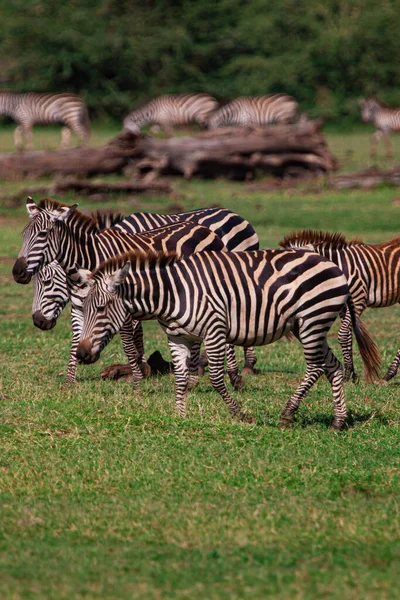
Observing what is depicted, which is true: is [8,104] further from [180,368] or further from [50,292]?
[180,368]

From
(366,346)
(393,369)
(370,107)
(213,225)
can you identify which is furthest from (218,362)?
(370,107)

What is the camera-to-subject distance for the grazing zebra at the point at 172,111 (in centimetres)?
3197

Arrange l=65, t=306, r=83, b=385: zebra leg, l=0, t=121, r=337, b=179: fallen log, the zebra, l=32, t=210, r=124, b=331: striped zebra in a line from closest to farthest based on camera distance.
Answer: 1. l=65, t=306, r=83, b=385: zebra leg
2. l=32, t=210, r=124, b=331: striped zebra
3. the zebra
4. l=0, t=121, r=337, b=179: fallen log

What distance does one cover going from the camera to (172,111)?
105 feet

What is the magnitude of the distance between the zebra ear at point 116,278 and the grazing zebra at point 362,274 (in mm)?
2711

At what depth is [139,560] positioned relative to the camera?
5387 millimetres

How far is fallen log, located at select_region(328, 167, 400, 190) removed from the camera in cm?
2302

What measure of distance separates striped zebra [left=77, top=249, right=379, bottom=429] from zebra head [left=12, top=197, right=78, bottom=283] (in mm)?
1684

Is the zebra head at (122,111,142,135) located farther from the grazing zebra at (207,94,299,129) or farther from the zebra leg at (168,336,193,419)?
the zebra leg at (168,336,193,419)

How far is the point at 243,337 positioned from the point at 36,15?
1184 inches

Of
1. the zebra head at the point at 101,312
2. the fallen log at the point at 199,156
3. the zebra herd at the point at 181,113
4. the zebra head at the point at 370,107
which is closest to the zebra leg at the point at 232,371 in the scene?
the zebra head at the point at 101,312

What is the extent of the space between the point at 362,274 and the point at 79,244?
2794 mm

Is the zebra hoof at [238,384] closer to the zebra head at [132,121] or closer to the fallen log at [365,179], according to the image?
the fallen log at [365,179]

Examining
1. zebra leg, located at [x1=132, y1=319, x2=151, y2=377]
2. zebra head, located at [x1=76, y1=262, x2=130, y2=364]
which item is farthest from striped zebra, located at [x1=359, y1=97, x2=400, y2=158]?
zebra head, located at [x1=76, y1=262, x2=130, y2=364]
